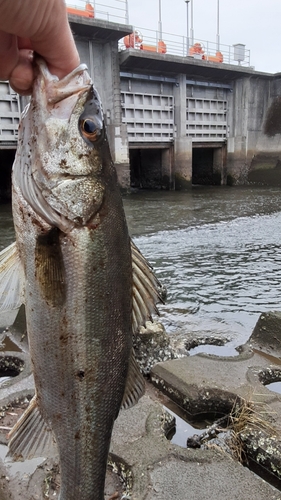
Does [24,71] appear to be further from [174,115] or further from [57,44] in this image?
[174,115]

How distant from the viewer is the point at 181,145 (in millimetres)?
23844

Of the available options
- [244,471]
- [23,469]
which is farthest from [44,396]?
[244,471]

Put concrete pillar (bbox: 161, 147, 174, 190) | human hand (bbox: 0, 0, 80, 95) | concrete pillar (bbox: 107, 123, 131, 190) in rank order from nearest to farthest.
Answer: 1. human hand (bbox: 0, 0, 80, 95)
2. concrete pillar (bbox: 107, 123, 131, 190)
3. concrete pillar (bbox: 161, 147, 174, 190)

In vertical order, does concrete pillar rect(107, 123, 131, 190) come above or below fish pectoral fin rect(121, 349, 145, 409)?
above

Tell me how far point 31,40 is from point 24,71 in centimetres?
18

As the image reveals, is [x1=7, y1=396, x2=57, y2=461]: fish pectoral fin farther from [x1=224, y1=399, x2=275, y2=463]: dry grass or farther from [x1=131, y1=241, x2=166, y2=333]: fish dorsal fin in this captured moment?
[x1=224, y1=399, x2=275, y2=463]: dry grass

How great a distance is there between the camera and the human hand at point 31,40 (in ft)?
→ 4.48

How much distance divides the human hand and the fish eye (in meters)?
0.22

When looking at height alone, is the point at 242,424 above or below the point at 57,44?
below

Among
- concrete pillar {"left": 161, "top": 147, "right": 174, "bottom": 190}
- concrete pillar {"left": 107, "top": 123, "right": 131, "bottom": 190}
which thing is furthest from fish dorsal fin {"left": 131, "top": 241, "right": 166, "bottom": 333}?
concrete pillar {"left": 161, "top": 147, "right": 174, "bottom": 190}

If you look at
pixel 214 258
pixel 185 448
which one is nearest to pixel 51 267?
pixel 185 448

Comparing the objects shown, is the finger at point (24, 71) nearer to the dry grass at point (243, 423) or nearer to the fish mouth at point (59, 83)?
the fish mouth at point (59, 83)

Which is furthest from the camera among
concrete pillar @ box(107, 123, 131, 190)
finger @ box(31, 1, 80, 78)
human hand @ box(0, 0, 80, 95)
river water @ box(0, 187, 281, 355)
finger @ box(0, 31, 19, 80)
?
concrete pillar @ box(107, 123, 131, 190)

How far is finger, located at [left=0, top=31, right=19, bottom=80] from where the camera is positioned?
5.45ft
